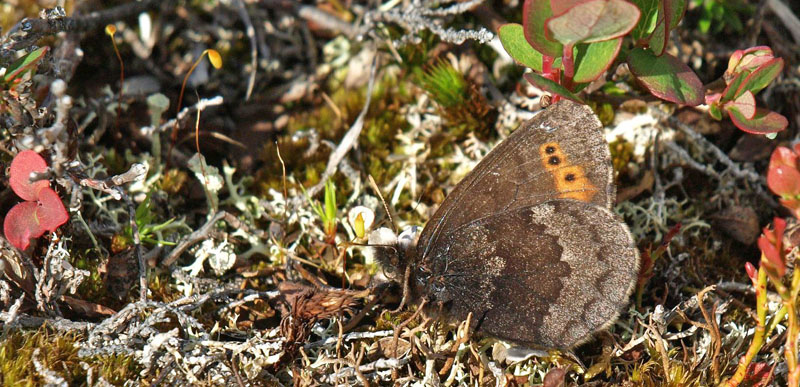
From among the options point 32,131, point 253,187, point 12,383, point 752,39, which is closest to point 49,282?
point 12,383

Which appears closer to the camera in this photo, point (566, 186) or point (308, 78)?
point (566, 186)

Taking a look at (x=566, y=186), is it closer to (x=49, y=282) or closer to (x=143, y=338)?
(x=143, y=338)

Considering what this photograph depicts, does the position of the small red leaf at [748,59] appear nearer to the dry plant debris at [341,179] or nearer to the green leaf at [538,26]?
the dry plant debris at [341,179]

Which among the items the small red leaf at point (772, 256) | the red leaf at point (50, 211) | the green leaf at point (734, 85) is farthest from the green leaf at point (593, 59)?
the red leaf at point (50, 211)

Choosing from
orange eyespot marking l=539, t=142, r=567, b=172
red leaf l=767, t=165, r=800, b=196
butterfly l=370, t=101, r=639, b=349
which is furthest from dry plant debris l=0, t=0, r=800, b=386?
orange eyespot marking l=539, t=142, r=567, b=172

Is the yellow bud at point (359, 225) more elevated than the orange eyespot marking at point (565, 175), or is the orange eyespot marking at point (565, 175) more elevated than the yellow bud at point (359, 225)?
the orange eyespot marking at point (565, 175)

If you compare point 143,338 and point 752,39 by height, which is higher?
point 752,39
